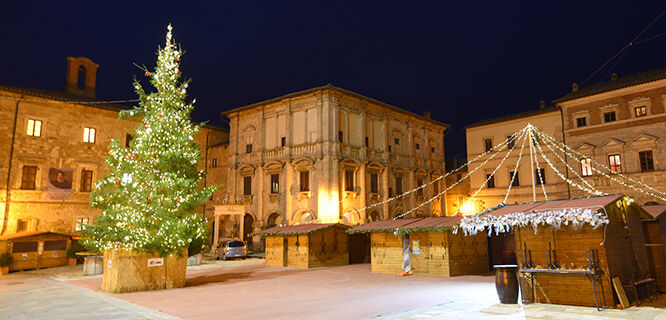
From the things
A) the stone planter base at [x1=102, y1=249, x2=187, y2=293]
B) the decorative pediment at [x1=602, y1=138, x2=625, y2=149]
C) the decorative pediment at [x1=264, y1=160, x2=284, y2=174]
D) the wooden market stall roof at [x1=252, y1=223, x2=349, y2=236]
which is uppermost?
the decorative pediment at [x1=602, y1=138, x2=625, y2=149]

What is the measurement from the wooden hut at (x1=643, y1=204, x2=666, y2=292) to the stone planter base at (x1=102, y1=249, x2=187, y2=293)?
15031 millimetres

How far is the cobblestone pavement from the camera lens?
31.2 ft

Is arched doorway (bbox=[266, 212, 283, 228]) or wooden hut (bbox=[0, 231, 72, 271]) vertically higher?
arched doorway (bbox=[266, 212, 283, 228])

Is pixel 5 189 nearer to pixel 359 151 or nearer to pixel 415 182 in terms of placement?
pixel 359 151

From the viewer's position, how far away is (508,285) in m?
10.2

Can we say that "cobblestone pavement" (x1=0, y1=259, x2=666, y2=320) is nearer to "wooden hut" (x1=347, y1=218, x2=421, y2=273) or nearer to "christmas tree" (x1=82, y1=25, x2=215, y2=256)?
"wooden hut" (x1=347, y1=218, x2=421, y2=273)

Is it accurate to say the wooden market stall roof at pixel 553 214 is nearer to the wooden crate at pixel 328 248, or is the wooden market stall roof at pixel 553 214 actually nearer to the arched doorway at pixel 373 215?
the wooden crate at pixel 328 248

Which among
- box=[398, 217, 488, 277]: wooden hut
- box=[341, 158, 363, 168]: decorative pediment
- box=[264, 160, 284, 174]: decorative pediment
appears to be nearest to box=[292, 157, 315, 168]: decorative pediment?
box=[264, 160, 284, 174]: decorative pediment

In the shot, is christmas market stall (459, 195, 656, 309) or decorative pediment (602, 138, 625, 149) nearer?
christmas market stall (459, 195, 656, 309)

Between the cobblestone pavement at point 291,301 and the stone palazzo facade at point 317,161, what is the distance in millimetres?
13821

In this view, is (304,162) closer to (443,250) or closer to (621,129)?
(443,250)

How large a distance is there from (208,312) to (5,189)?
23623 mm

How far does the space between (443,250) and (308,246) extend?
804 centimetres

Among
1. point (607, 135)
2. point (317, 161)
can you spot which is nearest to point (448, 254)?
point (317, 161)
